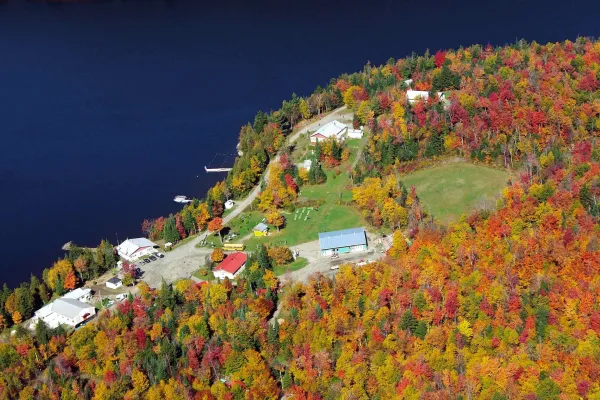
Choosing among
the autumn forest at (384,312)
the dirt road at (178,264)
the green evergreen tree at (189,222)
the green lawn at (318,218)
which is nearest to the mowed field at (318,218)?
the green lawn at (318,218)

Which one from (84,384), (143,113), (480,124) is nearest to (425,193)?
(480,124)

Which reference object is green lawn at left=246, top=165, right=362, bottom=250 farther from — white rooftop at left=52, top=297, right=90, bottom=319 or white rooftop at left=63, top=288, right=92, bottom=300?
white rooftop at left=52, top=297, right=90, bottom=319

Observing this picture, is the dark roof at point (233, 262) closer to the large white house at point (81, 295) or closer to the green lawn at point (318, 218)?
the green lawn at point (318, 218)

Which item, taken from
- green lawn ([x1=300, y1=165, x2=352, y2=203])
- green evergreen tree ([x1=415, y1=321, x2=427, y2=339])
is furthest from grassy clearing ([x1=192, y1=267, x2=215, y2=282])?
green evergreen tree ([x1=415, y1=321, x2=427, y2=339])

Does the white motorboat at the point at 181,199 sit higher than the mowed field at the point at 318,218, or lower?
higher

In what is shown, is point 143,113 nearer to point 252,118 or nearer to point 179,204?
point 252,118

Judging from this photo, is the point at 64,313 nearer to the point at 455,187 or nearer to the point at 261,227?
the point at 261,227

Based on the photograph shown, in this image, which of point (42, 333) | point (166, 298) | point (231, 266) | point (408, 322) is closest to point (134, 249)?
point (231, 266)
